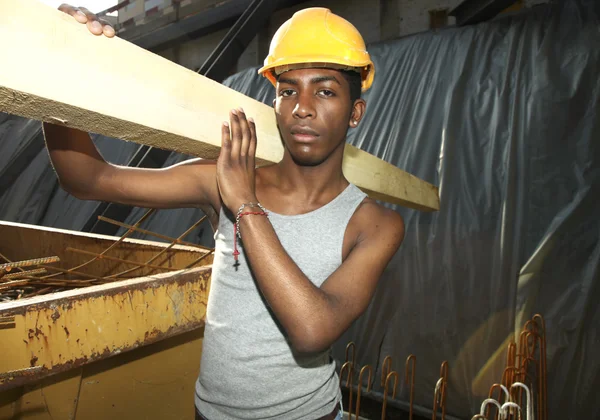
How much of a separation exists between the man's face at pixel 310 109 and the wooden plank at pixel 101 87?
12 cm

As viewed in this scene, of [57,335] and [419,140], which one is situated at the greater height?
[419,140]

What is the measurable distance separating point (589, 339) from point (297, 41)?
326 centimetres

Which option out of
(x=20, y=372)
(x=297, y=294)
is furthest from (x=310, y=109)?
(x=20, y=372)

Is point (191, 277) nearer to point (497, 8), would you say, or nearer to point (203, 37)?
point (497, 8)

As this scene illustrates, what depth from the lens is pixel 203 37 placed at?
8.63 metres

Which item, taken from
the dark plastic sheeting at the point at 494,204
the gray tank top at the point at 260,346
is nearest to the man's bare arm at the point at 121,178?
the gray tank top at the point at 260,346

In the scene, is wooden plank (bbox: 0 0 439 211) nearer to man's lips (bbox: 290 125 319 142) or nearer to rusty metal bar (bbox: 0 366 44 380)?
man's lips (bbox: 290 125 319 142)

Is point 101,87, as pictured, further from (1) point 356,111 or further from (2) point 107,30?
(1) point 356,111

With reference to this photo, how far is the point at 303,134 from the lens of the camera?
1.19 metres

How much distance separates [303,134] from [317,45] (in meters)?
0.26

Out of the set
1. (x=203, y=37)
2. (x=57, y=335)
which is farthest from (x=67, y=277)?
(x=203, y=37)

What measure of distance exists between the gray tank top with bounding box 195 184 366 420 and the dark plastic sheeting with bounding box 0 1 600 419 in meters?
2.67

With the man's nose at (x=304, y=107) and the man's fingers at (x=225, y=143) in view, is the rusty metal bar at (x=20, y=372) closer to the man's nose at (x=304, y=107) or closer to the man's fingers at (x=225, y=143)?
the man's fingers at (x=225, y=143)

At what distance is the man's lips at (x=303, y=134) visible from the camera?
118 cm
